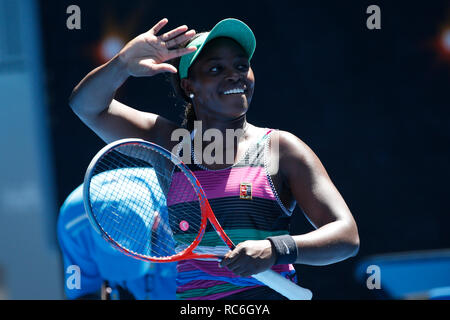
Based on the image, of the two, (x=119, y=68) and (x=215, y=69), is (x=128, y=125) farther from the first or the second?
(x=215, y=69)

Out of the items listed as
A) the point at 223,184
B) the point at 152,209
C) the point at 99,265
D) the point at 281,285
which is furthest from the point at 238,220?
the point at 99,265

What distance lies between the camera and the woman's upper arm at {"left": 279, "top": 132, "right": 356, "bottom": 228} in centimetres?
195

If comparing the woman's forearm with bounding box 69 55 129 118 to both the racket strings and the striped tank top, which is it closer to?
the racket strings

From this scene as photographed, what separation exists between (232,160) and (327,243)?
40 cm

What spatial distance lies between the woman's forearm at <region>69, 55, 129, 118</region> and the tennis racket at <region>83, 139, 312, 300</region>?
0.50 feet

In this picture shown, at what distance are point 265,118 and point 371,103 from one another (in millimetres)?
650

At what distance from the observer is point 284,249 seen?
1836mm

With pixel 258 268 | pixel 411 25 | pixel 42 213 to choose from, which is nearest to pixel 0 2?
pixel 42 213

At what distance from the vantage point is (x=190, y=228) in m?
2.10

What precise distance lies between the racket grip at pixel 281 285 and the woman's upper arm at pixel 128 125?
0.55 m

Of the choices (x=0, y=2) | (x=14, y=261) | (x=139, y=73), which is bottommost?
(x=14, y=261)

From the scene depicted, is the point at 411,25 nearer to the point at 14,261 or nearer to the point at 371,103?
the point at 371,103

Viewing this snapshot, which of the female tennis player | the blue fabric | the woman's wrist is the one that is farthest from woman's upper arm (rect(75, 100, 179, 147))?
the blue fabric

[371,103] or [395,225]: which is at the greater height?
[371,103]
